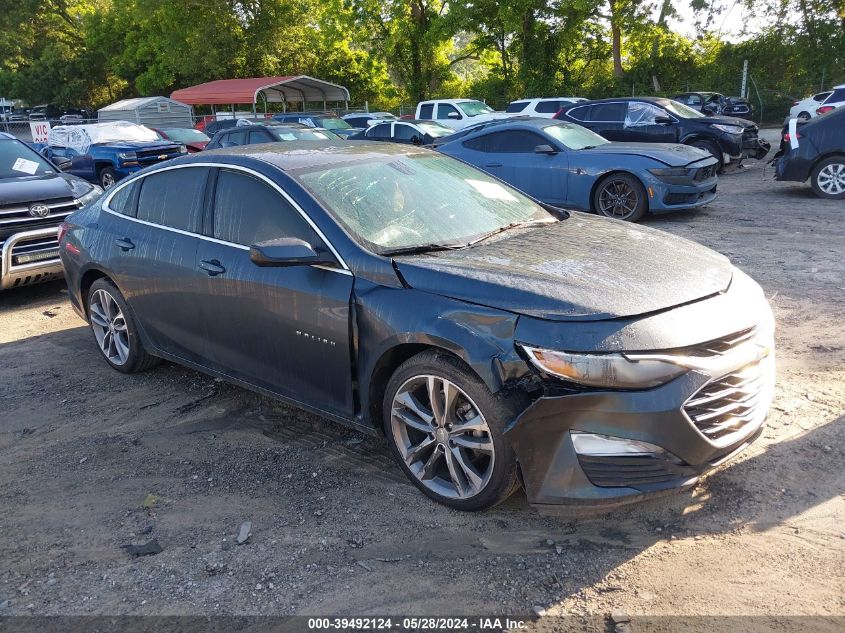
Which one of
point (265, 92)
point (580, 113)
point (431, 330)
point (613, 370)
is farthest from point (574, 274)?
point (265, 92)

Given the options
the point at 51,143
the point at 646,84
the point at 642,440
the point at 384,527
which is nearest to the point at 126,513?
the point at 384,527

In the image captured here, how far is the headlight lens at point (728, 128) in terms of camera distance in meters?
14.4

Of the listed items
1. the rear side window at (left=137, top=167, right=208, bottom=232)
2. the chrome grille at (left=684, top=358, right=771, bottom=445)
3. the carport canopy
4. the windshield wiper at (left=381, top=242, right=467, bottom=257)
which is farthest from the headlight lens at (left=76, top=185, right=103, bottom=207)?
the carport canopy

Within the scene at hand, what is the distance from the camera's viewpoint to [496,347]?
9.95 ft

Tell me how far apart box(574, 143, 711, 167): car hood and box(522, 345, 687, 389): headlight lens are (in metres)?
7.56

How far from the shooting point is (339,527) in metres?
3.34

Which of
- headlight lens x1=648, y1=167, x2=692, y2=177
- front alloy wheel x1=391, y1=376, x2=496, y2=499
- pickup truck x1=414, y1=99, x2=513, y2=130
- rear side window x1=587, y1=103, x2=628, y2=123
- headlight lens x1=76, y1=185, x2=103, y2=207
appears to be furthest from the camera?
pickup truck x1=414, y1=99, x2=513, y2=130

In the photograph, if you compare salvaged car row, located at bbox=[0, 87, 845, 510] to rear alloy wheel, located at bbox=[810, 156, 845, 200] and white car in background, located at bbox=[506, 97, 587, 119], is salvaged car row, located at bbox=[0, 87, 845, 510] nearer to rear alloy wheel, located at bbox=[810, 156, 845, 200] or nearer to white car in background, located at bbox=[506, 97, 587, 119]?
rear alloy wheel, located at bbox=[810, 156, 845, 200]

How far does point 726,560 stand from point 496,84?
37.9m

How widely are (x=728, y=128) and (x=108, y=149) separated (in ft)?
42.6

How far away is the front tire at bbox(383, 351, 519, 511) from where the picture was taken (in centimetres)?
310

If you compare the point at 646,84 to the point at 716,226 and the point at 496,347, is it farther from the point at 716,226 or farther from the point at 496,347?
the point at 496,347

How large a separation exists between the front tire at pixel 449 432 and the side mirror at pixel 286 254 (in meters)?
0.73

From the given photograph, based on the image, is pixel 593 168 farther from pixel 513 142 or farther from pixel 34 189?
pixel 34 189
